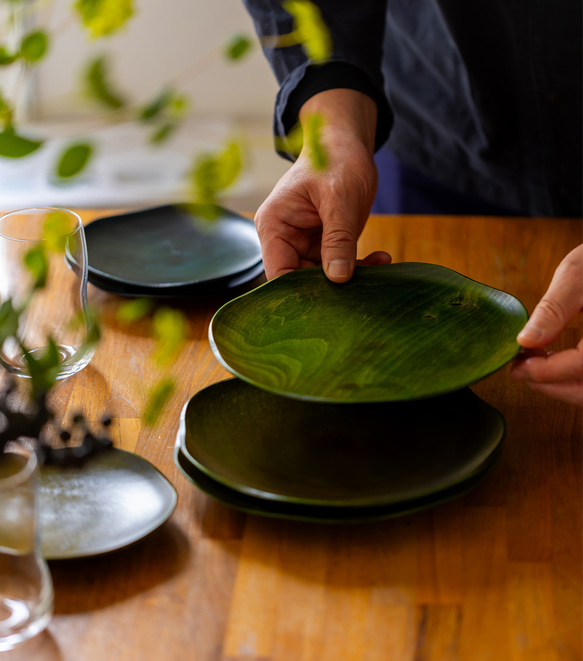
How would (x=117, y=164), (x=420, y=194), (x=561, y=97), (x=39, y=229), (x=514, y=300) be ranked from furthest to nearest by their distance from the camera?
(x=117, y=164), (x=420, y=194), (x=561, y=97), (x=39, y=229), (x=514, y=300)

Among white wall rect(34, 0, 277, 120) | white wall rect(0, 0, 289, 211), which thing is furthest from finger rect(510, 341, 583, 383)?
white wall rect(34, 0, 277, 120)

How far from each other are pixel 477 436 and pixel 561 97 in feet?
2.63

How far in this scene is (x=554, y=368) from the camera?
74 cm

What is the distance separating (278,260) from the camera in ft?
3.37

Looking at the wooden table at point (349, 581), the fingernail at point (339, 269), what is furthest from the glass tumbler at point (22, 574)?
the fingernail at point (339, 269)

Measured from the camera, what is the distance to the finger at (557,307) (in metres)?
0.75

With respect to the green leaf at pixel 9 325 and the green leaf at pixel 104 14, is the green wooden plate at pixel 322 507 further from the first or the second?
the green leaf at pixel 104 14

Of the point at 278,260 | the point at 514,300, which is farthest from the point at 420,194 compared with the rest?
the point at 514,300

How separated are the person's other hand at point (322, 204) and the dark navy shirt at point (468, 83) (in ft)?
0.43

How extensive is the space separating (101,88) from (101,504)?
44 cm

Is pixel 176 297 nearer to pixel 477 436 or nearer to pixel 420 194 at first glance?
pixel 477 436

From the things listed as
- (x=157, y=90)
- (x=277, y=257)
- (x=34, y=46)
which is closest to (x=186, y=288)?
(x=277, y=257)

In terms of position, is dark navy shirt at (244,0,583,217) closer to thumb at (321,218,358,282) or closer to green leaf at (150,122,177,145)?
thumb at (321,218,358,282)

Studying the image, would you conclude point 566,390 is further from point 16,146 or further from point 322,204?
point 16,146
